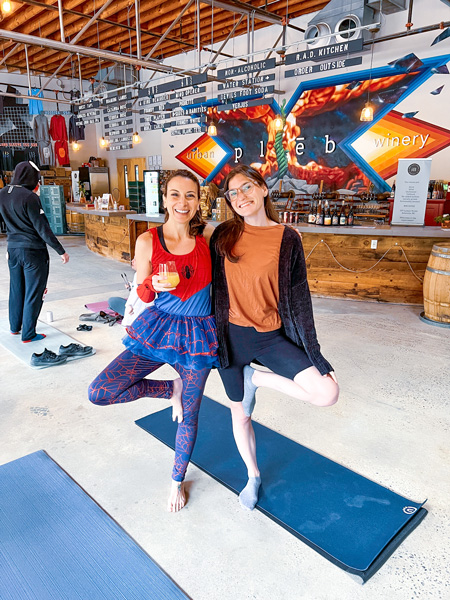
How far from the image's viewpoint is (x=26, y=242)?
4.46 m

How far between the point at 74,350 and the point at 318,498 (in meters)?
2.86

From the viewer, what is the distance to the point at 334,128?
359 inches

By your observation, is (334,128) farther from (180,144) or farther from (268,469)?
(268,469)

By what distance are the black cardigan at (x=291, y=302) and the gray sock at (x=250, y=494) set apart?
687 millimetres

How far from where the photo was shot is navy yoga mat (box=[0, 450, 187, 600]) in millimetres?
1789

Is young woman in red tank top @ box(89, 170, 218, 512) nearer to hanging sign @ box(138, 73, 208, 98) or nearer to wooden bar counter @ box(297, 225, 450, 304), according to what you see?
wooden bar counter @ box(297, 225, 450, 304)

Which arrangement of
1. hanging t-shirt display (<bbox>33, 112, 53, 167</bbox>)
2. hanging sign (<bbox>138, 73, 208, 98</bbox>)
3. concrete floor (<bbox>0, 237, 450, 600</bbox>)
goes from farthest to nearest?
hanging t-shirt display (<bbox>33, 112, 53, 167</bbox>), hanging sign (<bbox>138, 73, 208, 98</bbox>), concrete floor (<bbox>0, 237, 450, 600</bbox>)

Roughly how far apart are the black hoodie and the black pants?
0.33 feet

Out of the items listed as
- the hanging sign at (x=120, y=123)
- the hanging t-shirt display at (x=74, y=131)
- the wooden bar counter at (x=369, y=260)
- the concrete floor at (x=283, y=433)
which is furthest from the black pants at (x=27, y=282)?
the hanging t-shirt display at (x=74, y=131)

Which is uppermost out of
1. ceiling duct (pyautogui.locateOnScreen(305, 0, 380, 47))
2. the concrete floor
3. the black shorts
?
ceiling duct (pyautogui.locateOnScreen(305, 0, 380, 47))

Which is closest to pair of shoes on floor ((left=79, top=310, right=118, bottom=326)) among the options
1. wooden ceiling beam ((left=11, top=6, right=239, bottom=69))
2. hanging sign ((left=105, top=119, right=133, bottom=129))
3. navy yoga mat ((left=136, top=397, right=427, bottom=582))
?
navy yoga mat ((left=136, top=397, right=427, bottom=582))

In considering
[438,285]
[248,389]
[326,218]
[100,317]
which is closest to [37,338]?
[100,317]

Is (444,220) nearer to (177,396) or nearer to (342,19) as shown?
(342,19)

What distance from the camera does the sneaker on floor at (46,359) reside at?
4.07 m
